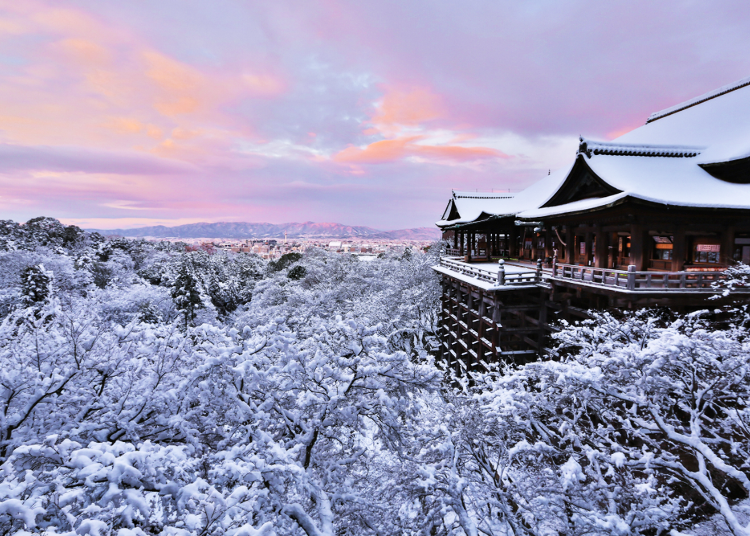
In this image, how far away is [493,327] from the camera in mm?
14531

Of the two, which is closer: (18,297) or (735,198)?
(735,198)

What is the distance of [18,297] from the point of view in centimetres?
1889

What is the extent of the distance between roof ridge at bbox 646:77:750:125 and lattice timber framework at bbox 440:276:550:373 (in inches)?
571

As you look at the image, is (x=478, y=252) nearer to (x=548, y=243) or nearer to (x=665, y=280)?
(x=548, y=243)

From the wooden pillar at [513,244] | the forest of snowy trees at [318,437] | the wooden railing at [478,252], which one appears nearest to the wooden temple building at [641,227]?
the forest of snowy trees at [318,437]

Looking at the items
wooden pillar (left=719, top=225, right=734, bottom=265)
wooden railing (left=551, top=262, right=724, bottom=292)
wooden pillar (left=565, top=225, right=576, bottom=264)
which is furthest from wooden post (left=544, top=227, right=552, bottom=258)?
wooden railing (left=551, top=262, right=724, bottom=292)

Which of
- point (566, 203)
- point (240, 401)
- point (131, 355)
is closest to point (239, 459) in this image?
point (240, 401)

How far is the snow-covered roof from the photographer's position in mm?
→ 10836

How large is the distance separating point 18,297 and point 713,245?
1440 inches

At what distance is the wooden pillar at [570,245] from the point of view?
613 inches

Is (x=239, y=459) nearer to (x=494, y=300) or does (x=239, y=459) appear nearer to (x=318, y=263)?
(x=494, y=300)

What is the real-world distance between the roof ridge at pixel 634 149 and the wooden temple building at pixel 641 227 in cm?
4

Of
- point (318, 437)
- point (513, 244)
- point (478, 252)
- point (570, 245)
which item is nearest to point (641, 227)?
point (570, 245)

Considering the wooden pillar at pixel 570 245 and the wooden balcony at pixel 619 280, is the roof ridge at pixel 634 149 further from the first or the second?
the wooden balcony at pixel 619 280
